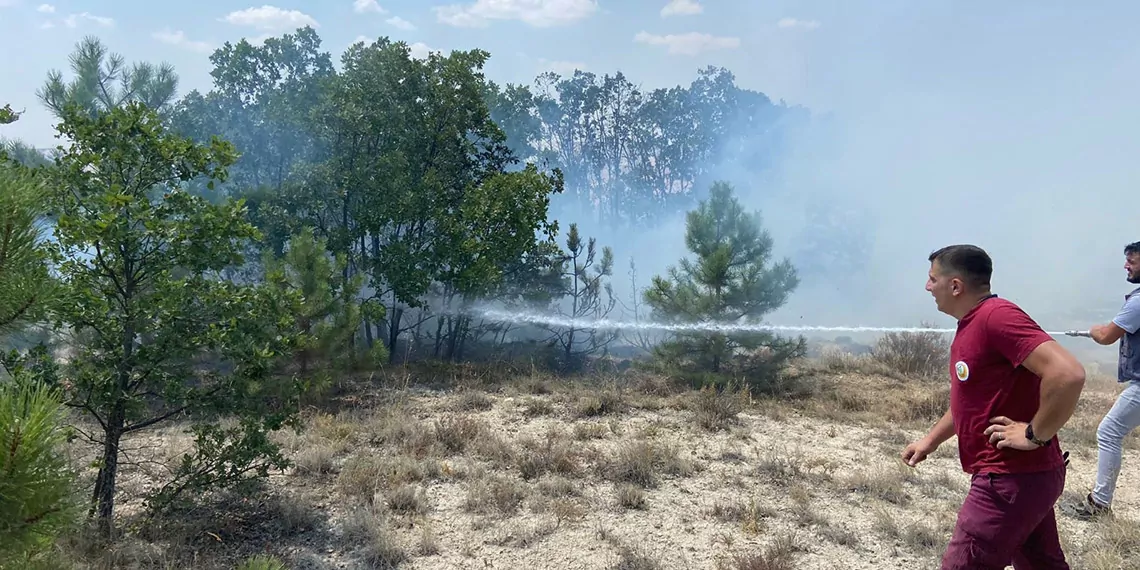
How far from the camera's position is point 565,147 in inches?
1155

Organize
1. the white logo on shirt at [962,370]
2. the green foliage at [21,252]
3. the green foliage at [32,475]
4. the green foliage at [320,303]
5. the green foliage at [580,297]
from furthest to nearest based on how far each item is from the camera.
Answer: the green foliage at [580,297] < the green foliage at [320,303] < the white logo on shirt at [962,370] < the green foliage at [21,252] < the green foliage at [32,475]

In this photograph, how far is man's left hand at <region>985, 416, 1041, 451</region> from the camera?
2.38m

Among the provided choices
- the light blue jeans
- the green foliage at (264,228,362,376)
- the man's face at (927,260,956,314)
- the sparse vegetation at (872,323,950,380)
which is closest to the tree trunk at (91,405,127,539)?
the green foliage at (264,228,362,376)

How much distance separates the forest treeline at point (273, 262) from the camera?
358 cm

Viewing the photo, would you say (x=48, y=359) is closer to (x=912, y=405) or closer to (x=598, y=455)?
(x=598, y=455)

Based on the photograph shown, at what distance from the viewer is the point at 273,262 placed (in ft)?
25.9

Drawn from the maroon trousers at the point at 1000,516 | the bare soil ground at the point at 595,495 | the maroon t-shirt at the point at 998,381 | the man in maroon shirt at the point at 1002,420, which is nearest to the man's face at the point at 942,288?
the man in maroon shirt at the point at 1002,420

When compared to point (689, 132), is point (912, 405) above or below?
below

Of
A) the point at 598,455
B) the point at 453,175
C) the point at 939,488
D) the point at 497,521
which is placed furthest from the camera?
the point at 453,175

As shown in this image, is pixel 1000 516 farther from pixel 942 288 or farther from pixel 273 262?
pixel 273 262

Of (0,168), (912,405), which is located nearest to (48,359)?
(0,168)

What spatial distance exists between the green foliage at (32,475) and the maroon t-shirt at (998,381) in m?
2.80

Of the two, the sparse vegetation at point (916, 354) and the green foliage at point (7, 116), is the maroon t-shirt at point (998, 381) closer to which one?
the green foliage at point (7, 116)

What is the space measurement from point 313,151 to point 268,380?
24.3 feet
